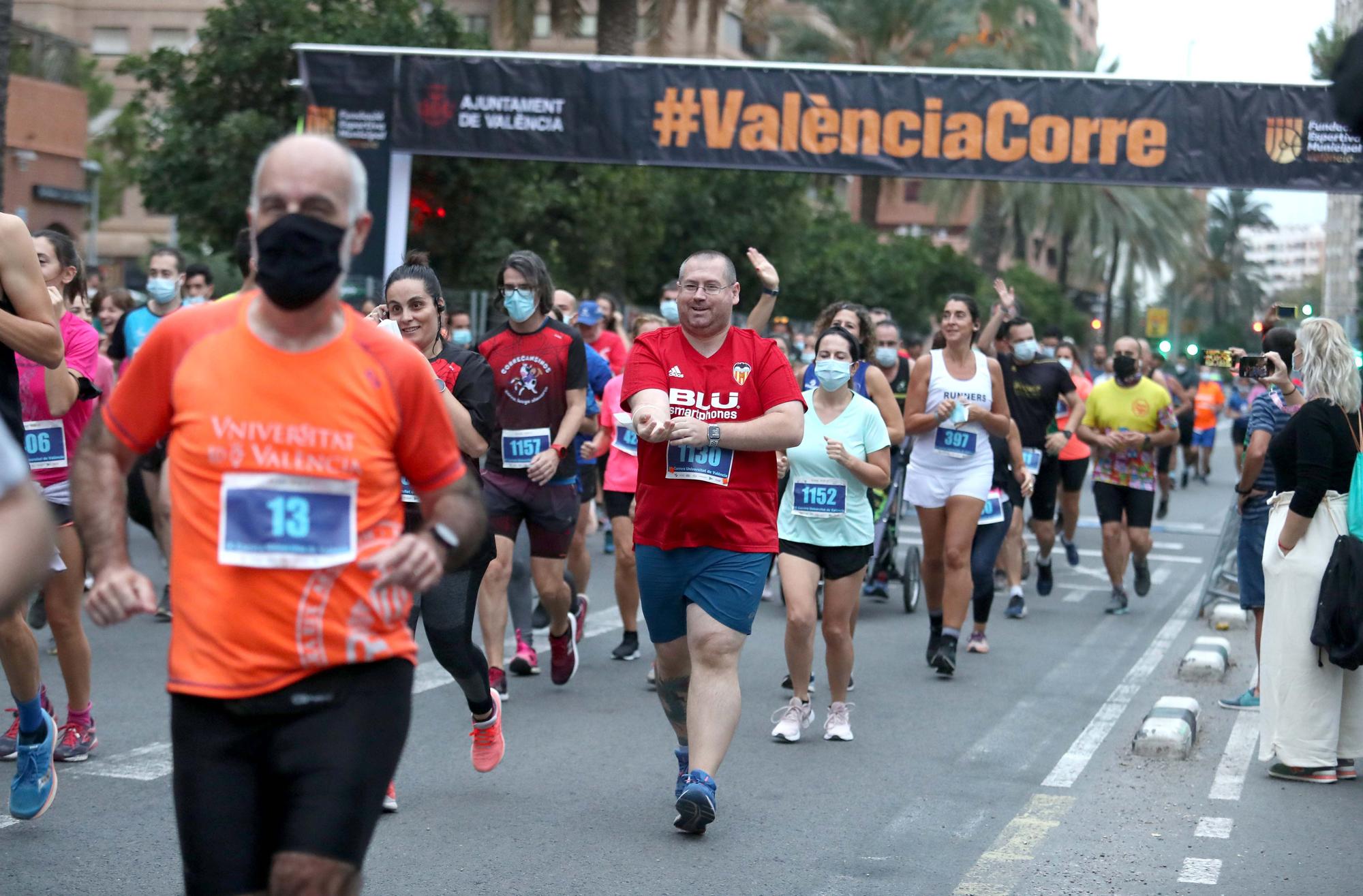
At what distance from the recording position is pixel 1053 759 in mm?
7477

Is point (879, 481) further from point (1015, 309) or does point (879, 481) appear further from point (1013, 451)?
point (1015, 309)

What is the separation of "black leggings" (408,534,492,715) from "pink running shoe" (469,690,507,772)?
60mm

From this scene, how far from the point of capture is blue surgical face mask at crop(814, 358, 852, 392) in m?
7.80

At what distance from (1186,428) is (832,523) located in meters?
17.5

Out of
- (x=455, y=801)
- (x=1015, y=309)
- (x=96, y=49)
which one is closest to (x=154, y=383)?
(x=455, y=801)

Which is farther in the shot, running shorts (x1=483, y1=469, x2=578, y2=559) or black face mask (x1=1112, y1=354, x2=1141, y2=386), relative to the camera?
black face mask (x1=1112, y1=354, x2=1141, y2=386)

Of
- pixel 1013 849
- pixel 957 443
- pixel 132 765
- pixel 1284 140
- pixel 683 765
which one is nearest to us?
pixel 1013 849

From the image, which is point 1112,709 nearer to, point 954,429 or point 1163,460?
point 954,429

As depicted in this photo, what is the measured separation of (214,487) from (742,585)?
2.98 m

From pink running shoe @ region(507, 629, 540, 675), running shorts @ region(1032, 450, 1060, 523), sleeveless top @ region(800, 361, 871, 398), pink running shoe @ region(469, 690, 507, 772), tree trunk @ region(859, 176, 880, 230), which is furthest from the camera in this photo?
tree trunk @ region(859, 176, 880, 230)

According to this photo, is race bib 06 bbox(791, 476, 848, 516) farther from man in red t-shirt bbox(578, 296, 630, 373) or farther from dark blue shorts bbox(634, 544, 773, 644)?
man in red t-shirt bbox(578, 296, 630, 373)

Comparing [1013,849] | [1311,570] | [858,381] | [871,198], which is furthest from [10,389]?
[871,198]

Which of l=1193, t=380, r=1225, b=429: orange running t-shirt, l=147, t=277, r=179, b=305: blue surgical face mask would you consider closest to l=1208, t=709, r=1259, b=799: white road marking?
l=147, t=277, r=179, b=305: blue surgical face mask

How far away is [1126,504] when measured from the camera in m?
12.7
